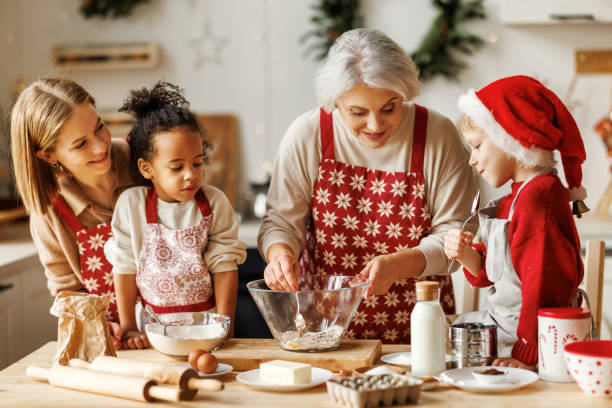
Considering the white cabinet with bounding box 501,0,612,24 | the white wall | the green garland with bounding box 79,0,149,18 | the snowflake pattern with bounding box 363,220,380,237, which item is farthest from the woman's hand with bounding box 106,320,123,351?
the white cabinet with bounding box 501,0,612,24

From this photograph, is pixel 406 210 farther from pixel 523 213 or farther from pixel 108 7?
pixel 108 7

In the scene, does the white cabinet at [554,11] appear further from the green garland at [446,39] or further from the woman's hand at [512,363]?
the woman's hand at [512,363]

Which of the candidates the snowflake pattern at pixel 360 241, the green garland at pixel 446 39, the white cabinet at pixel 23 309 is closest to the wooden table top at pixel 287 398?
the snowflake pattern at pixel 360 241

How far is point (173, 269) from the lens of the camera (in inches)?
60.6

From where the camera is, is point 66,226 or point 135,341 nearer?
point 135,341

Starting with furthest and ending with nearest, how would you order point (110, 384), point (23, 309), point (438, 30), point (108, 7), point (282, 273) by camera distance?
point (108, 7) < point (438, 30) < point (23, 309) < point (282, 273) < point (110, 384)

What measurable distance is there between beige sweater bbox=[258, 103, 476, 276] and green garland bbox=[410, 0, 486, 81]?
1.70 m

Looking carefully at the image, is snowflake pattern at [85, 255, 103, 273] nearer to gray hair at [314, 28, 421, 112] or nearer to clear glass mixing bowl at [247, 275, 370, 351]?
clear glass mixing bowl at [247, 275, 370, 351]

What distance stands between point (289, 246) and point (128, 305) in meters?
0.38

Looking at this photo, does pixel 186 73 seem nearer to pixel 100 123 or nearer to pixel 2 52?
pixel 2 52

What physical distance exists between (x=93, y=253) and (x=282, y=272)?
0.46 m

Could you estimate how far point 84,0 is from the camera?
3480 mm

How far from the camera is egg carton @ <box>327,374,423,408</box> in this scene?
1.09 metres

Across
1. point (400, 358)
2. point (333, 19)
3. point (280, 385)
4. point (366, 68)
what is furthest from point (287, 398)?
point (333, 19)
